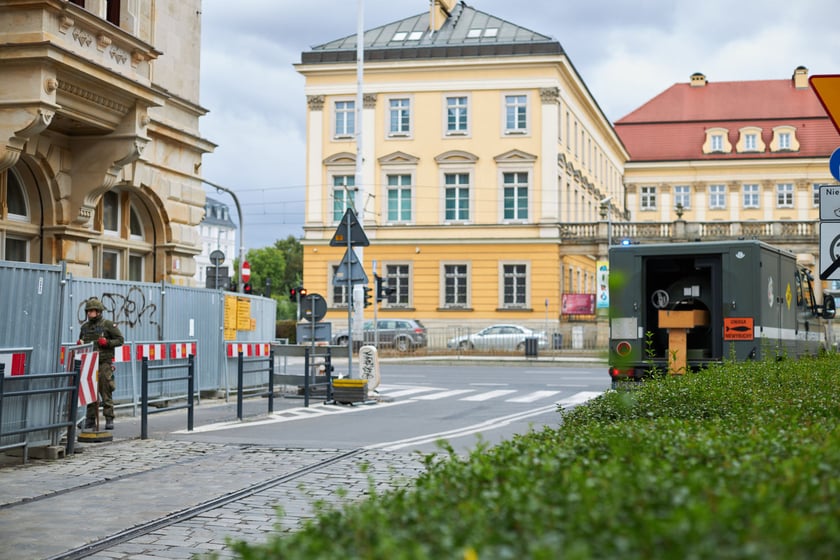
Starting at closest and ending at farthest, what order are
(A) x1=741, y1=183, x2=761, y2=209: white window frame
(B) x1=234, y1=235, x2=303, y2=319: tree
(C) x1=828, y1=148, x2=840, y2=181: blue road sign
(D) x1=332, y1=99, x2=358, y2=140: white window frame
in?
(C) x1=828, y1=148, x2=840, y2=181: blue road sign < (D) x1=332, y1=99, x2=358, y2=140: white window frame < (A) x1=741, y1=183, x2=761, y2=209: white window frame < (B) x1=234, y1=235, x2=303, y2=319: tree

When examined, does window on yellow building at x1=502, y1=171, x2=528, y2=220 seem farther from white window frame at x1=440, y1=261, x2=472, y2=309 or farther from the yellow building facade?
white window frame at x1=440, y1=261, x2=472, y2=309

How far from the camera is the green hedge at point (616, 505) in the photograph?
8.75ft

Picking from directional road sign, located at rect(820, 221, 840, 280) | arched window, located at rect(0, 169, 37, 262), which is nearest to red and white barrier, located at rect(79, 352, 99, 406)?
arched window, located at rect(0, 169, 37, 262)

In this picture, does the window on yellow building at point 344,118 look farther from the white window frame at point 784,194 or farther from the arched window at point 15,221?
the white window frame at point 784,194

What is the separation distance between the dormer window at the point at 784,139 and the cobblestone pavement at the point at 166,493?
264 ft

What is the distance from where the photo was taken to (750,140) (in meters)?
87.8

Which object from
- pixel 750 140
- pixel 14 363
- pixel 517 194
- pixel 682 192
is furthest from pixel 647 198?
pixel 14 363

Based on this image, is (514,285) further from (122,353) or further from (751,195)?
(122,353)

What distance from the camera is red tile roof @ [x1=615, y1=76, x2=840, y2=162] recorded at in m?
87.1

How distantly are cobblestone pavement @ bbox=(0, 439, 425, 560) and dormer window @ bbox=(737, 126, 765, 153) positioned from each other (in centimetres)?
8044

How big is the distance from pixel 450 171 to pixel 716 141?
38663mm

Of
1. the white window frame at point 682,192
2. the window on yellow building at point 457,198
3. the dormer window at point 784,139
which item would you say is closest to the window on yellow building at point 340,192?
the window on yellow building at point 457,198

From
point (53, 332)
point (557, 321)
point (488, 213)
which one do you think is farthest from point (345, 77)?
point (53, 332)

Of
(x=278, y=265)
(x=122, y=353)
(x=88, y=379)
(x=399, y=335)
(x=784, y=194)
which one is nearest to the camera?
(x=88, y=379)
